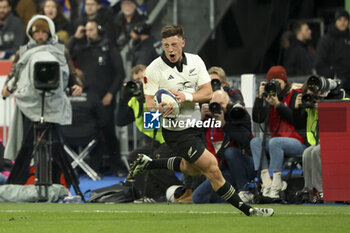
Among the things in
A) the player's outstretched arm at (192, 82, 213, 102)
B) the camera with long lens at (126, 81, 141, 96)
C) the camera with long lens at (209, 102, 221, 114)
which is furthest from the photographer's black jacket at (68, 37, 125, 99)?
the player's outstretched arm at (192, 82, 213, 102)

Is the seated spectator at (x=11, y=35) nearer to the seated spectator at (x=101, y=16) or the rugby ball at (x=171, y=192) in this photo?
the seated spectator at (x=101, y=16)

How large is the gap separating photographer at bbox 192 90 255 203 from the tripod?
167 centimetres

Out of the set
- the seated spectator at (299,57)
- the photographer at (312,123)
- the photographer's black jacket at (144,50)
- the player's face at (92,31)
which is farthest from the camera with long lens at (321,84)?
the player's face at (92,31)

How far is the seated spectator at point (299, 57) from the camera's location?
16.5 m

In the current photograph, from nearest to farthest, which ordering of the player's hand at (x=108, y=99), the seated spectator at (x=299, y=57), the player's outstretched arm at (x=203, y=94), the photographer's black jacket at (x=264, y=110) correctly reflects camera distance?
the player's outstretched arm at (x=203, y=94), the photographer's black jacket at (x=264, y=110), the player's hand at (x=108, y=99), the seated spectator at (x=299, y=57)

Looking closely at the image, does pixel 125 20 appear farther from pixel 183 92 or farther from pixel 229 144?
pixel 183 92

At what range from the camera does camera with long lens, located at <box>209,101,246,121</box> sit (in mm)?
11750

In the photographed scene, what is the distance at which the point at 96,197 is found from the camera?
12219 mm

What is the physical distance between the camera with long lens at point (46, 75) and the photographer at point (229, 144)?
6.06 ft

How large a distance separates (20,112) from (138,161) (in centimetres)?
234

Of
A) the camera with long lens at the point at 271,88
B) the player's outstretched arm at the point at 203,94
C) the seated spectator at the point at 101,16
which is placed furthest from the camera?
the seated spectator at the point at 101,16

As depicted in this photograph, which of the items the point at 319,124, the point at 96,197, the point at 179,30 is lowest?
the point at 96,197

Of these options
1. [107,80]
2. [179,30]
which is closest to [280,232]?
[179,30]

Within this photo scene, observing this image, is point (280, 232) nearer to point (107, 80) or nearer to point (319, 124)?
point (319, 124)
